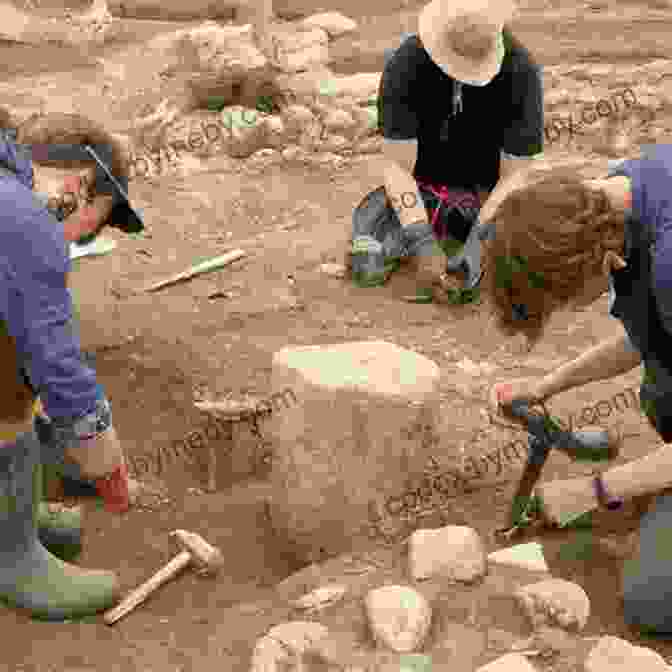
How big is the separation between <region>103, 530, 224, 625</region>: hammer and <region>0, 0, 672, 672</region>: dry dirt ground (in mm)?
46

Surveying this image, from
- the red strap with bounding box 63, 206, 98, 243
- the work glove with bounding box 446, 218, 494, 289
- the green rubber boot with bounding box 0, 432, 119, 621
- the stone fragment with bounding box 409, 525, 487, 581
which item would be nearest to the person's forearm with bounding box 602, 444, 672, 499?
the stone fragment with bounding box 409, 525, 487, 581

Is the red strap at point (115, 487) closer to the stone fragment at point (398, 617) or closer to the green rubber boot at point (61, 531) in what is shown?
the green rubber boot at point (61, 531)

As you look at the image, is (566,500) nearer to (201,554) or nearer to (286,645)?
(286,645)

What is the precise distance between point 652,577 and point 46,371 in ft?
5.38

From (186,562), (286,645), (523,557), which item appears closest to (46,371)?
(286,645)

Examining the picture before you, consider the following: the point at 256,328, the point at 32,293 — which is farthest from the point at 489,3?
the point at 32,293

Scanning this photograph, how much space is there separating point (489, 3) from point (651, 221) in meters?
2.08

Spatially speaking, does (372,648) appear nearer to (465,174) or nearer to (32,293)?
(32,293)

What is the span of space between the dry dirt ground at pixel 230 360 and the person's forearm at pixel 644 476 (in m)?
0.33

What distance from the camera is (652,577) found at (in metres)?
2.65

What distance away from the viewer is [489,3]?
425 cm

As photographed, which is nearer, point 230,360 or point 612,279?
point 612,279

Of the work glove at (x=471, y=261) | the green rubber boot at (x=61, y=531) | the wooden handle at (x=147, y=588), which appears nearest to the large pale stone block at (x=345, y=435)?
the wooden handle at (x=147, y=588)

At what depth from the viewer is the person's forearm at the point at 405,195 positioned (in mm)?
4527
